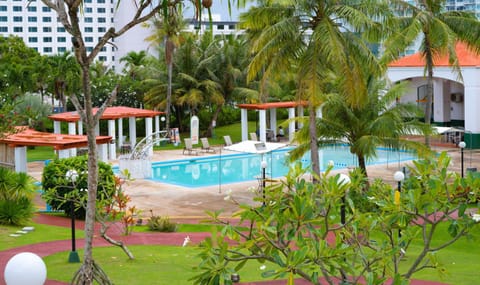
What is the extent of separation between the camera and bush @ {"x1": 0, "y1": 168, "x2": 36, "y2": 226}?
19844 mm

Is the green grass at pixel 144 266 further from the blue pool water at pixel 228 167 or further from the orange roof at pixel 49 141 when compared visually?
the blue pool water at pixel 228 167

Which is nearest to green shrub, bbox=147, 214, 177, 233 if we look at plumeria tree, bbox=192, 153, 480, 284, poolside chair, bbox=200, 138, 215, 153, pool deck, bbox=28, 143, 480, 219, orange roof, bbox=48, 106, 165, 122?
pool deck, bbox=28, 143, 480, 219

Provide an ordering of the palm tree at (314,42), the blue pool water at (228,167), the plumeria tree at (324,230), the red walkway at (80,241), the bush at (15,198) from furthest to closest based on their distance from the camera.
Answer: the blue pool water at (228,167) → the palm tree at (314,42) → the bush at (15,198) → the red walkway at (80,241) → the plumeria tree at (324,230)

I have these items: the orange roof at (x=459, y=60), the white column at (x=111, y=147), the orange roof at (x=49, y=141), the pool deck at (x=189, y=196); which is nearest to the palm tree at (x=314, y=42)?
the pool deck at (x=189, y=196)

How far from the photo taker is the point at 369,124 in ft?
81.0

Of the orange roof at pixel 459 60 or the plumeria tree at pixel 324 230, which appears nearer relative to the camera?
the plumeria tree at pixel 324 230

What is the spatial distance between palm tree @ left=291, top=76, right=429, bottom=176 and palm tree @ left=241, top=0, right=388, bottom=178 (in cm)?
103

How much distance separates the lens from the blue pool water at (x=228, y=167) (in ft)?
104

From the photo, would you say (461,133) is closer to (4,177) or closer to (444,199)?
(4,177)

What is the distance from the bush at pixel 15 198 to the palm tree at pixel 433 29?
12.7 m

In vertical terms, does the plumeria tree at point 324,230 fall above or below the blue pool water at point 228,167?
above

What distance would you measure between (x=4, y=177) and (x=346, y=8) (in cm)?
1045

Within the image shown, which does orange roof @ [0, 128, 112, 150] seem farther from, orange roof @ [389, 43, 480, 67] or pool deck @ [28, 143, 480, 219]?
orange roof @ [389, 43, 480, 67]

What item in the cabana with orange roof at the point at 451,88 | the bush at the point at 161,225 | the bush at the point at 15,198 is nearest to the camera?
the bush at the point at 15,198
